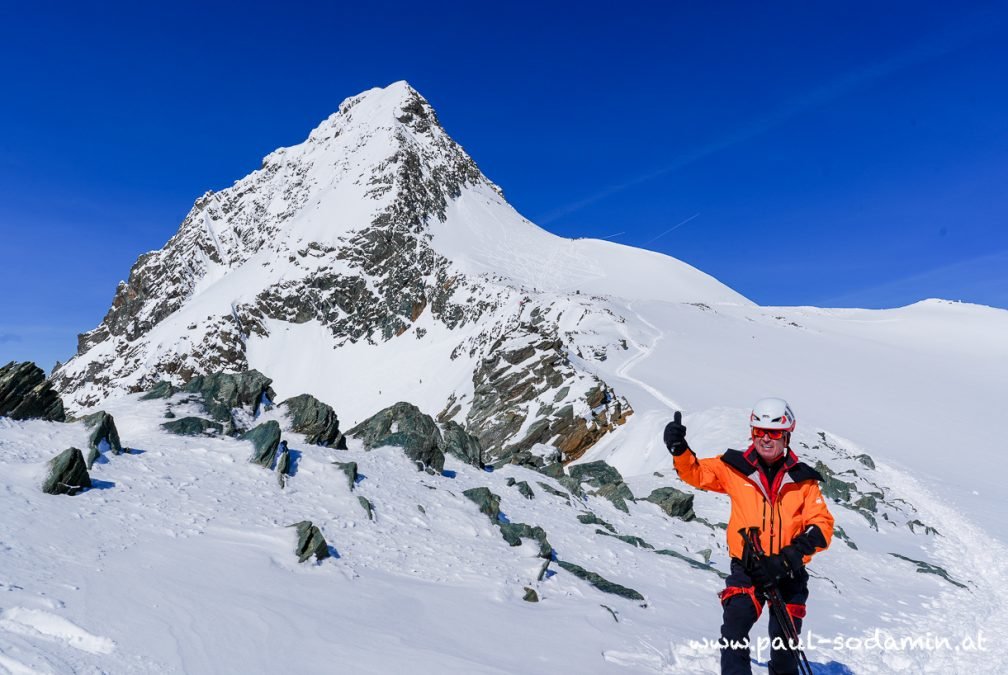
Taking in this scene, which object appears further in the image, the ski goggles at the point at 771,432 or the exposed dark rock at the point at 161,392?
the exposed dark rock at the point at 161,392

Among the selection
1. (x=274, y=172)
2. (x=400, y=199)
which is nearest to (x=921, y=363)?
(x=400, y=199)

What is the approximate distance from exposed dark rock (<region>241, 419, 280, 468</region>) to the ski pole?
27.6ft

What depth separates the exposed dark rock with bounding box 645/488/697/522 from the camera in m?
17.0

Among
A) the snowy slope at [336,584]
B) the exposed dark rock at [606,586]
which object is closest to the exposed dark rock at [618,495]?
the snowy slope at [336,584]

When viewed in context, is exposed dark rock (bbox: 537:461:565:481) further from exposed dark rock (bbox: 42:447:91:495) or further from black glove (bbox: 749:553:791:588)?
black glove (bbox: 749:553:791:588)

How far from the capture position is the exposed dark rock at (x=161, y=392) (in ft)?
41.2

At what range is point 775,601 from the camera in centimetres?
520

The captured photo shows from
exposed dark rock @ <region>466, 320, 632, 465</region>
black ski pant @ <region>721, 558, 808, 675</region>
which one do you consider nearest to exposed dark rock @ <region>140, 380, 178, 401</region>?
black ski pant @ <region>721, 558, 808, 675</region>

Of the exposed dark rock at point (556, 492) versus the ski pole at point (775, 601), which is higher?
the exposed dark rock at point (556, 492)

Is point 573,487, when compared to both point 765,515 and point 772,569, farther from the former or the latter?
point 772,569

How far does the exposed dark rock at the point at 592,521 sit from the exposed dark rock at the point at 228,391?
8.04 metres

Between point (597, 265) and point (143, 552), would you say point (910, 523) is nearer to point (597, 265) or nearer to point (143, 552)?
point (143, 552)

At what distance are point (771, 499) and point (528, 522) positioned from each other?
828 centimetres

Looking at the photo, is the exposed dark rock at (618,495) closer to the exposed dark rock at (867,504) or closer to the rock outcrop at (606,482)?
the rock outcrop at (606,482)
